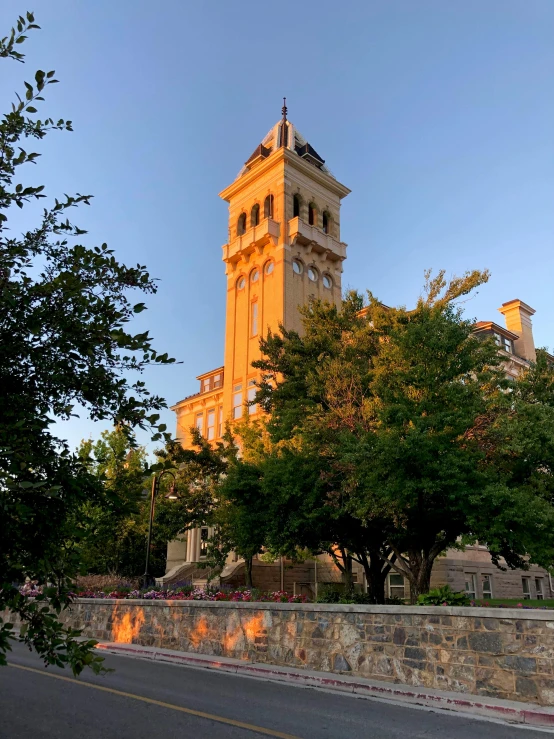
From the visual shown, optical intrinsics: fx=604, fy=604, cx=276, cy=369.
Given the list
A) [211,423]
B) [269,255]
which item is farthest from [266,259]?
[211,423]

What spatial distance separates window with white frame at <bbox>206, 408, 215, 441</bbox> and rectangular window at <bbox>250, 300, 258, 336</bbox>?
9329 millimetres

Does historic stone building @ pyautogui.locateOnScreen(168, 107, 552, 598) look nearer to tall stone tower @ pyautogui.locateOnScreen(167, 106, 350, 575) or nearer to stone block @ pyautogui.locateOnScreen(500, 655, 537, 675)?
tall stone tower @ pyautogui.locateOnScreen(167, 106, 350, 575)

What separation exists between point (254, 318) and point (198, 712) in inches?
1587

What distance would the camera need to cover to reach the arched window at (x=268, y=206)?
165 ft

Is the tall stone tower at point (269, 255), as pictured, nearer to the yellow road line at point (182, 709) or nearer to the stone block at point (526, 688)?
the yellow road line at point (182, 709)

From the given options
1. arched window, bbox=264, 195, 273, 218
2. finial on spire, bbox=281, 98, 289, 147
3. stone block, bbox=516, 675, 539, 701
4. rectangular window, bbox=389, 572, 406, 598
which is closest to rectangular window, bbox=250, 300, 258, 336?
arched window, bbox=264, 195, 273, 218

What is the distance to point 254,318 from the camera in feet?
157

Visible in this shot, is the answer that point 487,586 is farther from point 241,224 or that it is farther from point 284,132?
point 284,132

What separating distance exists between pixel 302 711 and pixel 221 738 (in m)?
2.36

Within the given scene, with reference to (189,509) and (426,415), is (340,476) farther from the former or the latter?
(189,509)

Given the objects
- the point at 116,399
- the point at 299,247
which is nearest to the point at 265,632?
the point at 116,399

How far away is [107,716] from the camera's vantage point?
27.3 feet

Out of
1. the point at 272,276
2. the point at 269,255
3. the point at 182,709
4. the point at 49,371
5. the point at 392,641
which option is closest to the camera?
the point at 49,371

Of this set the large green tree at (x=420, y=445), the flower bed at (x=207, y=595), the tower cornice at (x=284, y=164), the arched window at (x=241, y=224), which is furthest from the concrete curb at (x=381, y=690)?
the tower cornice at (x=284, y=164)
